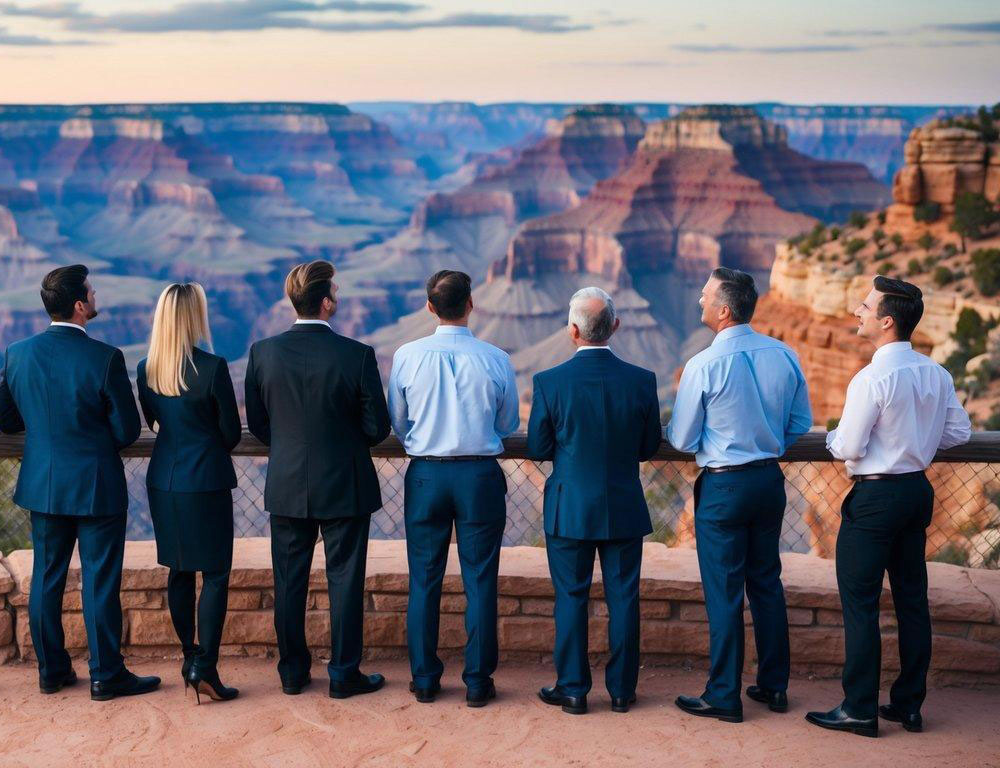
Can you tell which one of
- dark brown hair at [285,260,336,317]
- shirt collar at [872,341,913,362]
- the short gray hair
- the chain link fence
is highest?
dark brown hair at [285,260,336,317]

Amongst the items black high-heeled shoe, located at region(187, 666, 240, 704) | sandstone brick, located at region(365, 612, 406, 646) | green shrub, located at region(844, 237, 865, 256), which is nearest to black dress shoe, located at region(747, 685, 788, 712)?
sandstone brick, located at region(365, 612, 406, 646)

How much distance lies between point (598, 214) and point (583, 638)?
4516 inches

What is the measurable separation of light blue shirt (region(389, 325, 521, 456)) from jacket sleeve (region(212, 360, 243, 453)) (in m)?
0.77

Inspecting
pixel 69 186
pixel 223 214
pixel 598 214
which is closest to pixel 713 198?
pixel 598 214

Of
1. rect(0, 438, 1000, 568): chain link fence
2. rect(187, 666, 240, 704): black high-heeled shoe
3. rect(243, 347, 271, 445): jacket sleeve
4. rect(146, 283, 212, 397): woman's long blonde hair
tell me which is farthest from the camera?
rect(0, 438, 1000, 568): chain link fence

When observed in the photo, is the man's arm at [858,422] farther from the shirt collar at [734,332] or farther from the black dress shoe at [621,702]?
the black dress shoe at [621,702]

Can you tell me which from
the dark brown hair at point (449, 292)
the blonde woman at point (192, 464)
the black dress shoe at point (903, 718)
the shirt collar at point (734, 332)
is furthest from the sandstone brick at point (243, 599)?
the black dress shoe at point (903, 718)

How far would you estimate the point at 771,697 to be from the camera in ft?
18.1

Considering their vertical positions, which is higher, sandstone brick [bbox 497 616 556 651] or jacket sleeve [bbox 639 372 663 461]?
jacket sleeve [bbox 639 372 663 461]

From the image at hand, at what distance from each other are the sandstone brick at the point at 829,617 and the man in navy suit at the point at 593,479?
1.16 m

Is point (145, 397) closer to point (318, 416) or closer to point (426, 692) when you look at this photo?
point (318, 416)

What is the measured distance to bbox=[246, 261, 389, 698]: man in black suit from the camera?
5.23m

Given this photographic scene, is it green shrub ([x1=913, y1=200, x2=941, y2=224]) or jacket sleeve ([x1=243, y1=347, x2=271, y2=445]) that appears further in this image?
green shrub ([x1=913, y1=200, x2=941, y2=224])

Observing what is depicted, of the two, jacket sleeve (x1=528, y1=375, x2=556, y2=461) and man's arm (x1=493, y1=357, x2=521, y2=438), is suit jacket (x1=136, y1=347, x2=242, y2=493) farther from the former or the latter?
jacket sleeve (x1=528, y1=375, x2=556, y2=461)
